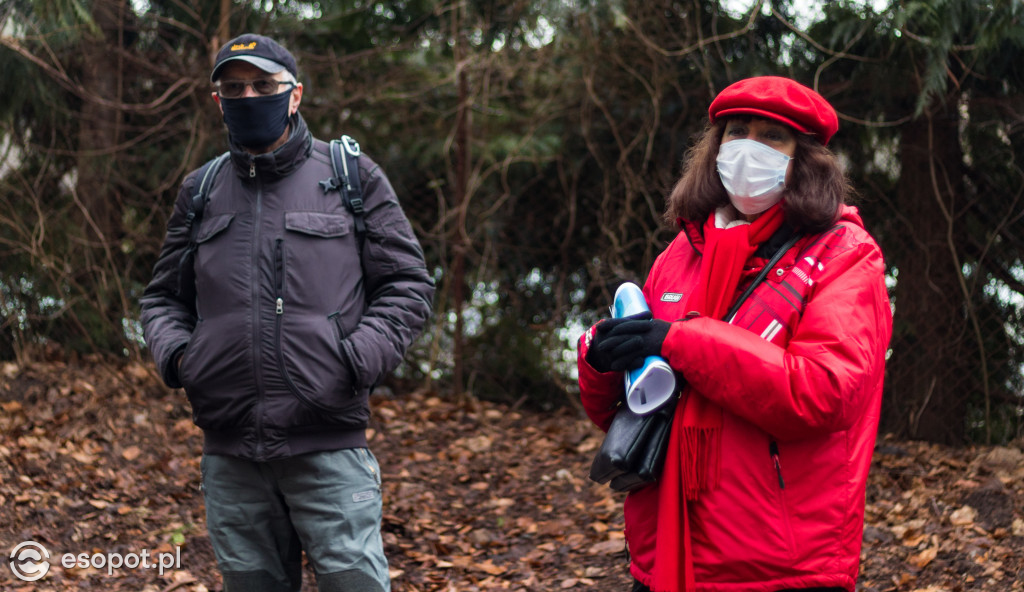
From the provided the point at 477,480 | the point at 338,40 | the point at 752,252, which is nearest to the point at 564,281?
the point at 477,480

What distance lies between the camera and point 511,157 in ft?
22.3

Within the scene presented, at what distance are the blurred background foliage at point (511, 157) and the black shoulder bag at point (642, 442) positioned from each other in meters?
3.73

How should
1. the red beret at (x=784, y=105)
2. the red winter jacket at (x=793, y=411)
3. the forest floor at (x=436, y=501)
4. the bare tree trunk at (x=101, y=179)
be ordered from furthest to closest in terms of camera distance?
1. the bare tree trunk at (x=101, y=179)
2. the forest floor at (x=436, y=501)
3. the red beret at (x=784, y=105)
4. the red winter jacket at (x=793, y=411)

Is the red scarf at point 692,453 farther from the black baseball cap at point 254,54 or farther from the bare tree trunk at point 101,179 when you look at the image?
the bare tree trunk at point 101,179

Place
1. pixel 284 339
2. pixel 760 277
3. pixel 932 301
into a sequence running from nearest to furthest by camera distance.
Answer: pixel 760 277, pixel 284 339, pixel 932 301

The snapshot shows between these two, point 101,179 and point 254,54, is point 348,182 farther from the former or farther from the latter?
point 101,179

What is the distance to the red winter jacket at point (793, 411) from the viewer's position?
2018 millimetres

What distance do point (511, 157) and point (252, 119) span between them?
12.9 ft

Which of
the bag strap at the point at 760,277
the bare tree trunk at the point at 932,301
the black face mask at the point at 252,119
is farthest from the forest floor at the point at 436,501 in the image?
the bag strap at the point at 760,277

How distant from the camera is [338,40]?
23.7ft

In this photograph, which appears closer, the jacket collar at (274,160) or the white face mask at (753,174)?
the white face mask at (753,174)

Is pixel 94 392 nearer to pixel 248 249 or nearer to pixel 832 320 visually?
pixel 248 249

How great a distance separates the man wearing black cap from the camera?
2785mm

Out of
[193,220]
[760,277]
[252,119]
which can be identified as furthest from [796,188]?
[193,220]
